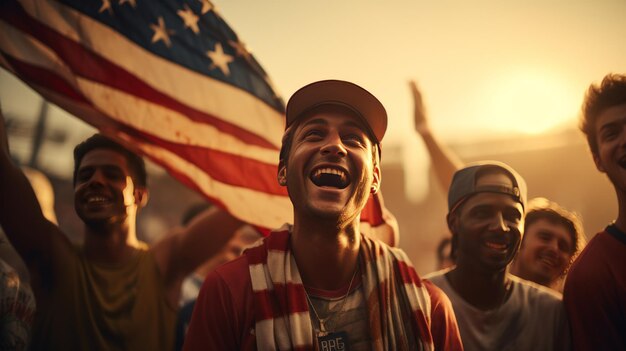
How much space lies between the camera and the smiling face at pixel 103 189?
3170mm

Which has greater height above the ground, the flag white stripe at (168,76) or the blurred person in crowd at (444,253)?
the flag white stripe at (168,76)

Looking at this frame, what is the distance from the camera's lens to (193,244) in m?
3.68

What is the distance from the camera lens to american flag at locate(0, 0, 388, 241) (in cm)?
355

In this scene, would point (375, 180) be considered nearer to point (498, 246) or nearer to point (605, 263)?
point (498, 246)

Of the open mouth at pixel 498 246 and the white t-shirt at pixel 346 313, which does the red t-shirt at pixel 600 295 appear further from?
the white t-shirt at pixel 346 313

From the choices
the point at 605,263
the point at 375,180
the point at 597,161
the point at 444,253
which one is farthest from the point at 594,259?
the point at 444,253

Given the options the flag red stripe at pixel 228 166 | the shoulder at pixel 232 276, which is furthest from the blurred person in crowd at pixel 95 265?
the shoulder at pixel 232 276

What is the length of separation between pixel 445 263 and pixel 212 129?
330 cm

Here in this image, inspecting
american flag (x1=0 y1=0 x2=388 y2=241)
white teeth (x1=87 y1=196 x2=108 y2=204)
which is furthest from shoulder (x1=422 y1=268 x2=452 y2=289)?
white teeth (x1=87 y1=196 x2=108 y2=204)

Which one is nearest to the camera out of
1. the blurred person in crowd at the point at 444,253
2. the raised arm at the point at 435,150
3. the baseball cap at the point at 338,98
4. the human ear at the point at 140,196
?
the baseball cap at the point at 338,98

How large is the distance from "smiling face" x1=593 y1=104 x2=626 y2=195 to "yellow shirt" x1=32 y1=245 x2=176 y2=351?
2.94m

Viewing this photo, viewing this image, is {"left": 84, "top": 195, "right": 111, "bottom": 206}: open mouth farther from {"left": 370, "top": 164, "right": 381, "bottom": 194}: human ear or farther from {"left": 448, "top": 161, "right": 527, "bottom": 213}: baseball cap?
{"left": 448, "top": 161, "right": 527, "bottom": 213}: baseball cap

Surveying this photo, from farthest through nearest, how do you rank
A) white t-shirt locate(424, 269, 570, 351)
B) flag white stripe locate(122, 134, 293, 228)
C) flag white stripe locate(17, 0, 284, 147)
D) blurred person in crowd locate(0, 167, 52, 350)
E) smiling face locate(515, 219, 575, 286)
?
1. smiling face locate(515, 219, 575, 286)
2. flag white stripe locate(122, 134, 293, 228)
3. flag white stripe locate(17, 0, 284, 147)
4. white t-shirt locate(424, 269, 570, 351)
5. blurred person in crowd locate(0, 167, 52, 350)

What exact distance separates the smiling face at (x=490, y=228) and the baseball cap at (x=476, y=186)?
29 millimetres
